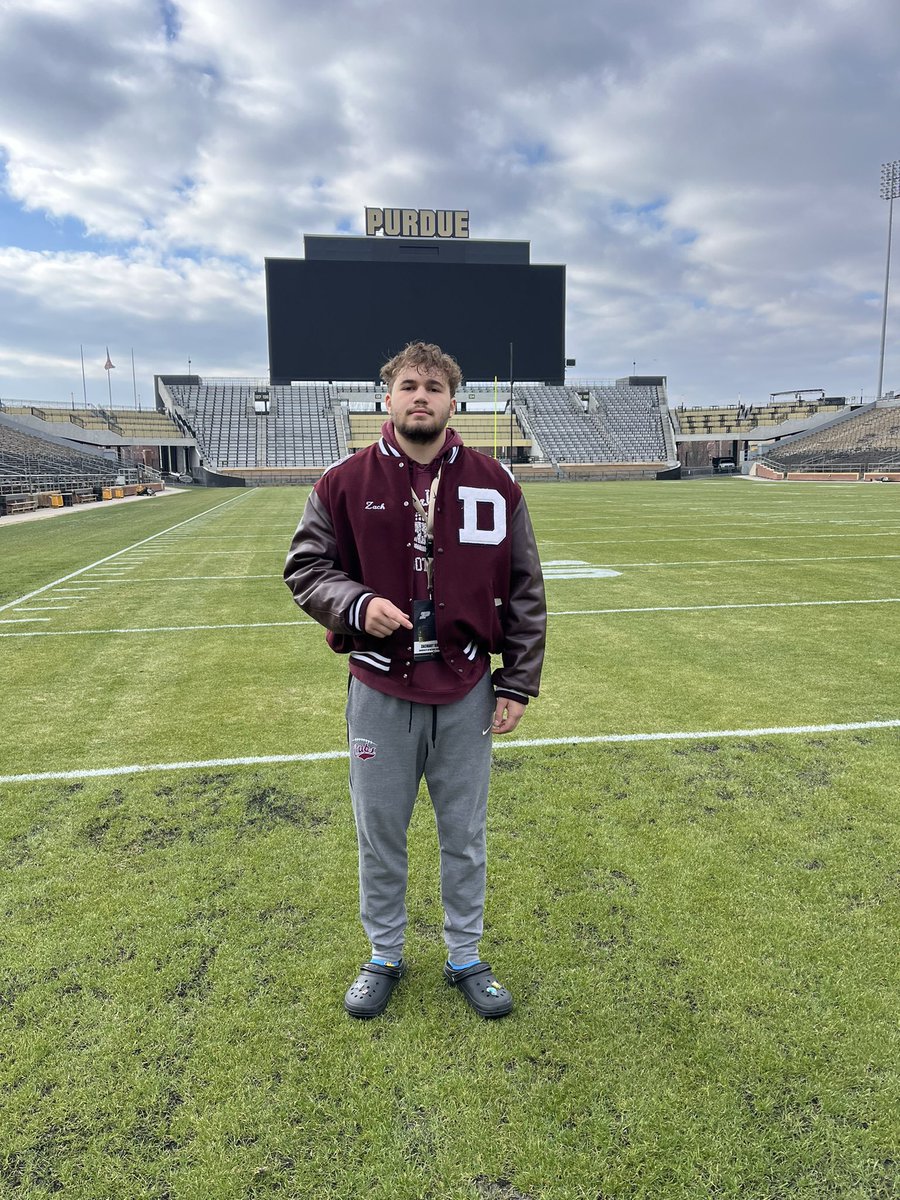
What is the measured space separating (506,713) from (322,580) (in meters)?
0.72

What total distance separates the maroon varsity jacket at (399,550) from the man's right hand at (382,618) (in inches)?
3.4

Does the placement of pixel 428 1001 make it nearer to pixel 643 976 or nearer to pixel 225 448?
pixel 643 976

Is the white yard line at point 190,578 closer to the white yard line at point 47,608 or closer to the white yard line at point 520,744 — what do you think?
the white yard line at point 47,608

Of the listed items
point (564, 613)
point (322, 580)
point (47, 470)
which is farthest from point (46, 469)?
point (322, 580)

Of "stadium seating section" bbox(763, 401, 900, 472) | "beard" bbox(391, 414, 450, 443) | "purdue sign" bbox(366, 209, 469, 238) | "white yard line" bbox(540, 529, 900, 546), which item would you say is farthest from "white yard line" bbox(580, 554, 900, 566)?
"purdue sign" bbox(366, 209, 469, 238)

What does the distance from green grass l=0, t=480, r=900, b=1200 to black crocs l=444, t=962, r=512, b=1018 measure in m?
0.04

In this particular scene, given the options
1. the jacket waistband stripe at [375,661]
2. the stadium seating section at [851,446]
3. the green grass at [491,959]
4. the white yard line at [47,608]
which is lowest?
the green grass at [491,959]

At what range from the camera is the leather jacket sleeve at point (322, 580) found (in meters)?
2.09

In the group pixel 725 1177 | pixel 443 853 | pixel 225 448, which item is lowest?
pixel 725 1177

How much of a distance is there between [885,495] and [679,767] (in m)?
26.5

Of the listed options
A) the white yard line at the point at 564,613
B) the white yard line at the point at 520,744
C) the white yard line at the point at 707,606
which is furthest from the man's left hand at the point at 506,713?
the white yard line at the point at 707,606

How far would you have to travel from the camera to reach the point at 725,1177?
5.71 feet

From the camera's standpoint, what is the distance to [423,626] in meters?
2.23

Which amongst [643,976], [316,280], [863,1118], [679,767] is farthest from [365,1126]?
A: [316,280]
